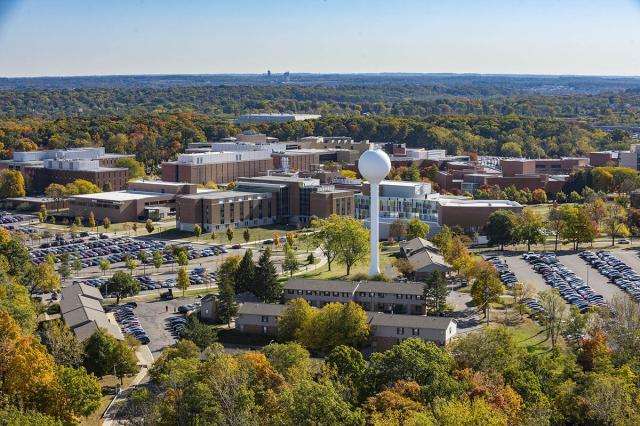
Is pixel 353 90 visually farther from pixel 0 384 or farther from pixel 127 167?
pixel 0 384

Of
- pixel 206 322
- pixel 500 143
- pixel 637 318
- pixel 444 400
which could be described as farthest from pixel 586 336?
pixel 500 143

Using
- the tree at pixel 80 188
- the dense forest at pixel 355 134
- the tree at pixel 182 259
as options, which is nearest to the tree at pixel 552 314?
the tree at pixel 182 259

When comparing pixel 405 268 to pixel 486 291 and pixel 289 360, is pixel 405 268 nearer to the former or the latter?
pixel 486 291

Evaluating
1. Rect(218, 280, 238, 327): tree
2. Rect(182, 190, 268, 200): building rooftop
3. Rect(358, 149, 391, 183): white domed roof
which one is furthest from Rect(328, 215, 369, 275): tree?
Rect(182, 190, 268, 200): building rooftop

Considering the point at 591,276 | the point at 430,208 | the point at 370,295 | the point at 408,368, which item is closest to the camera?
the point at 408,368

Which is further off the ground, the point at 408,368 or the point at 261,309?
the point at 408,368

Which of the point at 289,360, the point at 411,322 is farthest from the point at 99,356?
the point at 411,322

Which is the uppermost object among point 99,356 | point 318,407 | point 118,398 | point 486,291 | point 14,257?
point 14,257
